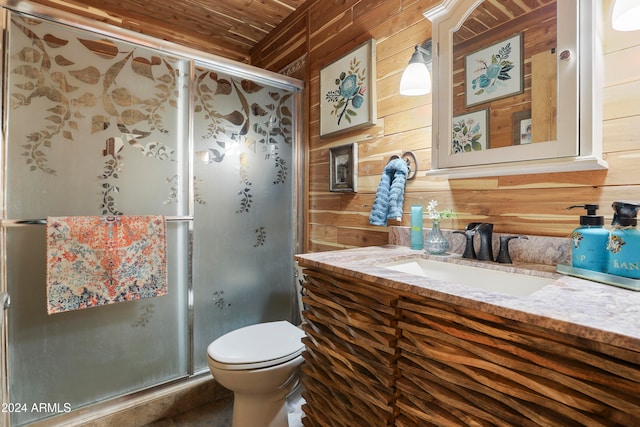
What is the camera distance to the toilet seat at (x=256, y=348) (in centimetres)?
128

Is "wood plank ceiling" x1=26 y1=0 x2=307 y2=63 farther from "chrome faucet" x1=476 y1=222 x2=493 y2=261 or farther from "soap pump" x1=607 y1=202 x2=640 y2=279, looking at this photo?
"soap pump" x1=607 y1=202 x2=640 y2=279

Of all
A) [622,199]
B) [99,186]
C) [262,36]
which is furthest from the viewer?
[262,36]

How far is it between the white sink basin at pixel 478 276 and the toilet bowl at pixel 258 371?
66 centimetres

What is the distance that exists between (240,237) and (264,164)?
0.50 meters

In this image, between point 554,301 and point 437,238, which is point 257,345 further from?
point 554,301

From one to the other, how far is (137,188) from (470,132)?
1.59 meters

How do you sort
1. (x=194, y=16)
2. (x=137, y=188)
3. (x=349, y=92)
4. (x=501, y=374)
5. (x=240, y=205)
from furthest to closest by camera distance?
(x=194, y=16) < (x=240, y=205) < (x=349, y=92) < (x=137, y=188) < (x=501, y=374)

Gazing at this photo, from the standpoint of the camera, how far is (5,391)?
51.6 inches

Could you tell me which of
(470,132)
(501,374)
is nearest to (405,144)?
(470,132)

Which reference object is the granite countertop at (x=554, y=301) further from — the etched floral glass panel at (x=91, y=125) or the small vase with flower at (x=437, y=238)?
the etched floral glass panel at (x=91, y=125)

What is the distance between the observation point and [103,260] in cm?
145

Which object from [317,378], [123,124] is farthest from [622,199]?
[123,124]

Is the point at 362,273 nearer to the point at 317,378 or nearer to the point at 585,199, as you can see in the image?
the point at 317,378

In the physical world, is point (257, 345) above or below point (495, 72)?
below
